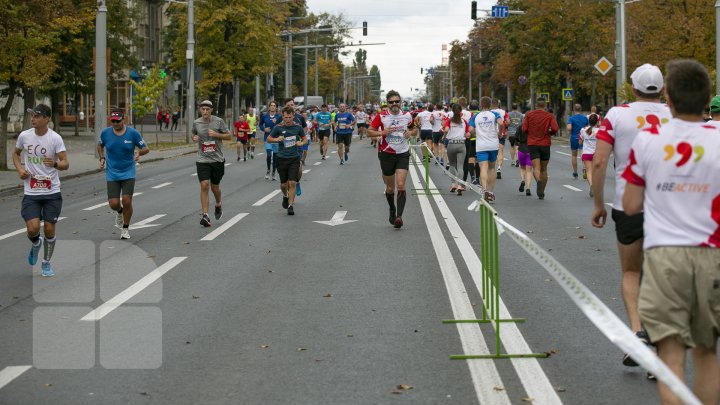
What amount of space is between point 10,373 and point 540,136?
14.8 metres

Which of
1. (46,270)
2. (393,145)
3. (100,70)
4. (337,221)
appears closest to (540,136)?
(337,221)

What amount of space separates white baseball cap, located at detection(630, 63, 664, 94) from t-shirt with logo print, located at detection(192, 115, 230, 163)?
10424 mm

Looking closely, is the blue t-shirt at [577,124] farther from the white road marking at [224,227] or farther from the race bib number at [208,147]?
the race bib number at [208,147]

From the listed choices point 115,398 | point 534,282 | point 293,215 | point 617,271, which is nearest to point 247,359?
point 115,398

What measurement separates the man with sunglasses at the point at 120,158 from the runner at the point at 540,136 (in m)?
8.21

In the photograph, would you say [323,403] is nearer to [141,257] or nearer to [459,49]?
[141,257]

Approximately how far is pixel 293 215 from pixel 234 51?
43957 mm

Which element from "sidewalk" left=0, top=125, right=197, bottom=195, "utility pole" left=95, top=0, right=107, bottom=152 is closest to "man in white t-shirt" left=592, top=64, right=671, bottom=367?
"sidewalk" left=0, top=125, right=197, bottom=195

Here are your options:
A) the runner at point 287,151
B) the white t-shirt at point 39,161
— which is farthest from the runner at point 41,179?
the runner at point 287,151

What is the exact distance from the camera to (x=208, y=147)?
55.4 ft

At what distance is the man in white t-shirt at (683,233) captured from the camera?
4688 mm

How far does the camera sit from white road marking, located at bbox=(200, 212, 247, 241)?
1500 cm

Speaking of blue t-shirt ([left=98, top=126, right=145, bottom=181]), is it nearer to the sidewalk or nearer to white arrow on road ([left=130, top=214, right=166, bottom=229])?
white arrow on road ([left=130, top=214, right=166, bottom=229])

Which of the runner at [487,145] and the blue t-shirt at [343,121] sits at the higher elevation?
the blue t-shirt at [343,121]
